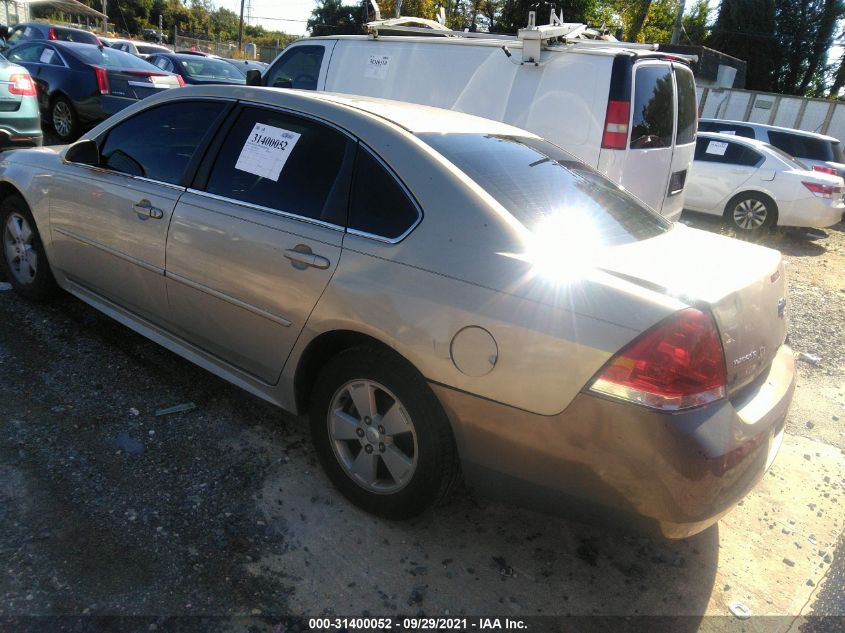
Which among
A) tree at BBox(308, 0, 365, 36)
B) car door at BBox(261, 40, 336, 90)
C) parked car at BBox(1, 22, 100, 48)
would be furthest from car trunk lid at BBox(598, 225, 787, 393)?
tree at BBox(308, 0, 365, 36)

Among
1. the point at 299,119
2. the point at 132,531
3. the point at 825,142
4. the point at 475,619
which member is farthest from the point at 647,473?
the point at 825,142

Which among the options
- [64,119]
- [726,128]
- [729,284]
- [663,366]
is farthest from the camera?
[726,128]

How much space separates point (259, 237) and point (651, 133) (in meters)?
3.97

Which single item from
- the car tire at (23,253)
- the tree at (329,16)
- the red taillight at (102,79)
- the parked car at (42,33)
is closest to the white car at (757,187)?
the car tire at (23,253)

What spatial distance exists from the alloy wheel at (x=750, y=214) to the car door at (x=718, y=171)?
230 millimetres

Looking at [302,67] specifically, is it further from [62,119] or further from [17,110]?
[62,119]

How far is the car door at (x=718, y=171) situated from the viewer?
973 cm

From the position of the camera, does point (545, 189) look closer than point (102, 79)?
Yes

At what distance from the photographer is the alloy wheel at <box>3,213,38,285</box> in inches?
169

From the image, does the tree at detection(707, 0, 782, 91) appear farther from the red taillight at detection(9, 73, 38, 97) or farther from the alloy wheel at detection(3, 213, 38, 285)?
the alloy wheel at detection(3, 213, 38, 285)

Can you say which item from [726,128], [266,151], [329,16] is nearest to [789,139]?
[726,128]

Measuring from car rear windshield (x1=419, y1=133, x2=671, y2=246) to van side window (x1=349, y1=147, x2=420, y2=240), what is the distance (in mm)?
252

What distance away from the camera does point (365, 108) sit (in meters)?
2.96

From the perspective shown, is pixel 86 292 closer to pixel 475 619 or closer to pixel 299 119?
pixel 299 119
